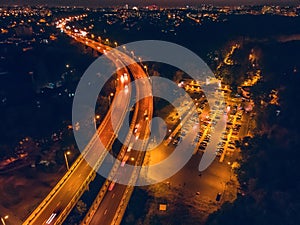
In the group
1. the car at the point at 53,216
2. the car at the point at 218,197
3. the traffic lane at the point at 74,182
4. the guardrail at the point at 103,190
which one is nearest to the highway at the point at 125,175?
the guardrail at the point at 103,190

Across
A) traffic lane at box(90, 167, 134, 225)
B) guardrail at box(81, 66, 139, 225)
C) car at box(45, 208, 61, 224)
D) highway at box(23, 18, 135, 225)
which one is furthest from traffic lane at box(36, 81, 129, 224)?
traffic lane at box(90, 167, 134, 225)

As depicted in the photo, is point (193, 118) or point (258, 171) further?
point (193, 118)

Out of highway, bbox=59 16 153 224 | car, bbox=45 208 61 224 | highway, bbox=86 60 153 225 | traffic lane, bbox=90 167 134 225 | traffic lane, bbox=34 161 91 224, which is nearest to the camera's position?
car, bbox=45 208 61 224

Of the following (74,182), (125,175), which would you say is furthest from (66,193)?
(125,175)

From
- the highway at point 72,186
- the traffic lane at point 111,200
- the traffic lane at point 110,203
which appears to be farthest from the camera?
the traffic lane at point 111,200

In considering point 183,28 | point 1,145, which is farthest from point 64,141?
point 183,28

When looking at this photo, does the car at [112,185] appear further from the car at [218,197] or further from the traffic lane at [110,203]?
the car at [218,197]

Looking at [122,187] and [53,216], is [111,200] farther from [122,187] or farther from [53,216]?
[53,216]

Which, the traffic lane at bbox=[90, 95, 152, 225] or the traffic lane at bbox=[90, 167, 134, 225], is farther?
the traffic lane at bbox=[90, 95, 152, 225]

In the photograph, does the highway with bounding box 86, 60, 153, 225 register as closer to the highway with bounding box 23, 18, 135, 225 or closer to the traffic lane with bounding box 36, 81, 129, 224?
the highway with bounding box 23, 18, 135, 225

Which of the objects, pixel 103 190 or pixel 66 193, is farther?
pixel 103 190

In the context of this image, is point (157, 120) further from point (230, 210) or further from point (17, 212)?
point (17, 212)
